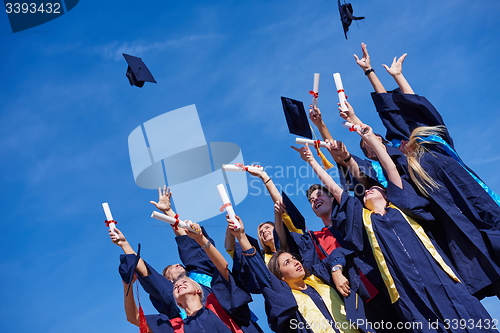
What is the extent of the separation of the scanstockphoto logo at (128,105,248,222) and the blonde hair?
9.21 feet

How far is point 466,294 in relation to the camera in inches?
176

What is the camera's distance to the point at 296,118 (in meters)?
6.46

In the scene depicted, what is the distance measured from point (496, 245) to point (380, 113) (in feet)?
6.40

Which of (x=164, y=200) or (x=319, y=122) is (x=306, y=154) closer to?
(x=319, y=122)

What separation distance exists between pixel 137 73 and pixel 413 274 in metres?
4.78

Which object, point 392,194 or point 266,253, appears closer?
point 392,194

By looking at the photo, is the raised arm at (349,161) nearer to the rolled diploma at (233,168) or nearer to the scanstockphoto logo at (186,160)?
the rolled diploma at (233,168)

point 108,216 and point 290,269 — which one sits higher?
point 108,216

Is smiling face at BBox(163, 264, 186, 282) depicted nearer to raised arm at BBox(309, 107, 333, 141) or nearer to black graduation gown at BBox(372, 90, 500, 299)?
raised arm at BBox(309, 107, 333, 141)

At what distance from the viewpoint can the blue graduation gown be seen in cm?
443

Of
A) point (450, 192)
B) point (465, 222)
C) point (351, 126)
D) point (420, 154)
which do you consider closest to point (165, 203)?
point (351, 126)

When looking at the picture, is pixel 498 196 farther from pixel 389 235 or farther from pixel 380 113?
pixel 380 113

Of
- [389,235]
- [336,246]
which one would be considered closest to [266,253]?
[336,246]

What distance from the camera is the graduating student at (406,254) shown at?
445cm
